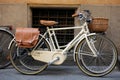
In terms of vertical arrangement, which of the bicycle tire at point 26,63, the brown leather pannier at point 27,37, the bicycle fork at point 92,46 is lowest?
the bicycle tire at point 26,63

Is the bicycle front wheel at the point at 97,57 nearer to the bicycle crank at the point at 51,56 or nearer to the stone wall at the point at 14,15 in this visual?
the bicycle crank at the point at 51,56

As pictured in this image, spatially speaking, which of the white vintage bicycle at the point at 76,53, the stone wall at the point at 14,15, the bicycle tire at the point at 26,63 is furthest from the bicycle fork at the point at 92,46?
the stone wall at the point at 14,15

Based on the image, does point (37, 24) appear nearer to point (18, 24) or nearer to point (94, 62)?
point (18, 24)

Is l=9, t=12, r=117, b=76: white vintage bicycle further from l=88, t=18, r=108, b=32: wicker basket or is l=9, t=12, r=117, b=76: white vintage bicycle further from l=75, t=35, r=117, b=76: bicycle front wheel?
l=88, t=18, r=108, b=32: wicker basket

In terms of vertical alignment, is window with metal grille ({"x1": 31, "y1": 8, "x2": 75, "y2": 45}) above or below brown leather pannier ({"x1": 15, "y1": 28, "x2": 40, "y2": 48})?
above

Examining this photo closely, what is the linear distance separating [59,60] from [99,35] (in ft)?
3.11

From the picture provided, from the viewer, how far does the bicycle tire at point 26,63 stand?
7305 millimetres

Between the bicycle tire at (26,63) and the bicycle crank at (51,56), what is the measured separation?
0.10 meters

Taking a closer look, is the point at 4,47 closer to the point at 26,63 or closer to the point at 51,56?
the point at 26,63

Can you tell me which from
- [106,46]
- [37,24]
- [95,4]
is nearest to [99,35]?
[106,46]

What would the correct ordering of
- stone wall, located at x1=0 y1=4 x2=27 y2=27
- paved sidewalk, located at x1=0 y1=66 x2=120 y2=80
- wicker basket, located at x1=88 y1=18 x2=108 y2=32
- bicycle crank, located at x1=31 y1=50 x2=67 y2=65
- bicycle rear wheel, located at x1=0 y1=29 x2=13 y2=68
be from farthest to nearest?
stone wall, located at x1=0 y1=4 x2=27 y2=27 → bicycle rear wheel, located at x1=0 y1=29 x2=13 y2=68 → wicker basket, located at x1=88 y1=18 x2=108 y2=32 → bicycle crank, located at x1=31 y1=50 x2=67 y2=65 → paved sidewalk, located at x1=0 y1=66 x2=120 y2=80

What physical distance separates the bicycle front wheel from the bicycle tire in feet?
2.26

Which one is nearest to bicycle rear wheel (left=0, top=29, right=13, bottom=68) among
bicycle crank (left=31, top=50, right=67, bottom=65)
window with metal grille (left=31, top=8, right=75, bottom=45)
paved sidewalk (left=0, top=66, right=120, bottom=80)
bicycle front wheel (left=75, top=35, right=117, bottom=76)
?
paved sidewalk (left=0, top=66, right=120, bottom=80)

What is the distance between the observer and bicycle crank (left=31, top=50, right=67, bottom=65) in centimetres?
727
